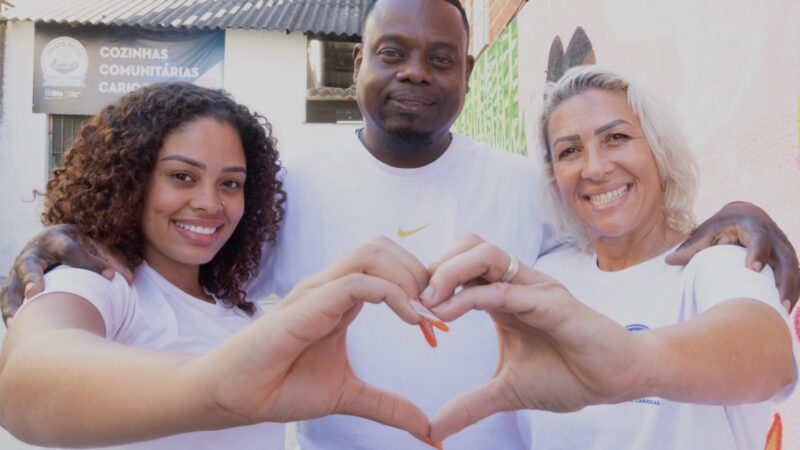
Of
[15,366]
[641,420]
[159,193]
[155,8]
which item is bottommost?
[641,420]

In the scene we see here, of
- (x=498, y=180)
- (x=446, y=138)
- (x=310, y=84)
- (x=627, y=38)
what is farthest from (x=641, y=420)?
(x=310, y=84)

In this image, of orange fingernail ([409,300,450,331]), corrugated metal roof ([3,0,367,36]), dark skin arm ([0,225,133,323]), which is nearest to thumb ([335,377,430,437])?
orange fingernail ([409,300,450,331])

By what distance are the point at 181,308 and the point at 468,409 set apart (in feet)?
2.91

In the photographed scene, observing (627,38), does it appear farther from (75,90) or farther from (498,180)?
(75,90)

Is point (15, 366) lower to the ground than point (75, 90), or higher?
lower

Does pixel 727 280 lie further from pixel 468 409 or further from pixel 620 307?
pixel 468 409

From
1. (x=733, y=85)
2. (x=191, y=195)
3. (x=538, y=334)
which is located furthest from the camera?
(x=733, y=85)

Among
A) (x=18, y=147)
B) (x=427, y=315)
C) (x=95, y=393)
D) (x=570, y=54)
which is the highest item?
(x=570, y=54)

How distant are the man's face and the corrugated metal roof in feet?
26.3

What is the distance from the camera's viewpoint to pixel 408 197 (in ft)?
6.47

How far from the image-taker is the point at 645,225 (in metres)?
1.75

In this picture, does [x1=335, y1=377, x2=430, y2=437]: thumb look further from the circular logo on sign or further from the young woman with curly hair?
the circular logo on sign

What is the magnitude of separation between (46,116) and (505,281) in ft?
34.9

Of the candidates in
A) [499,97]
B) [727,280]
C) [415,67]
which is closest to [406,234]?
[415,67]
